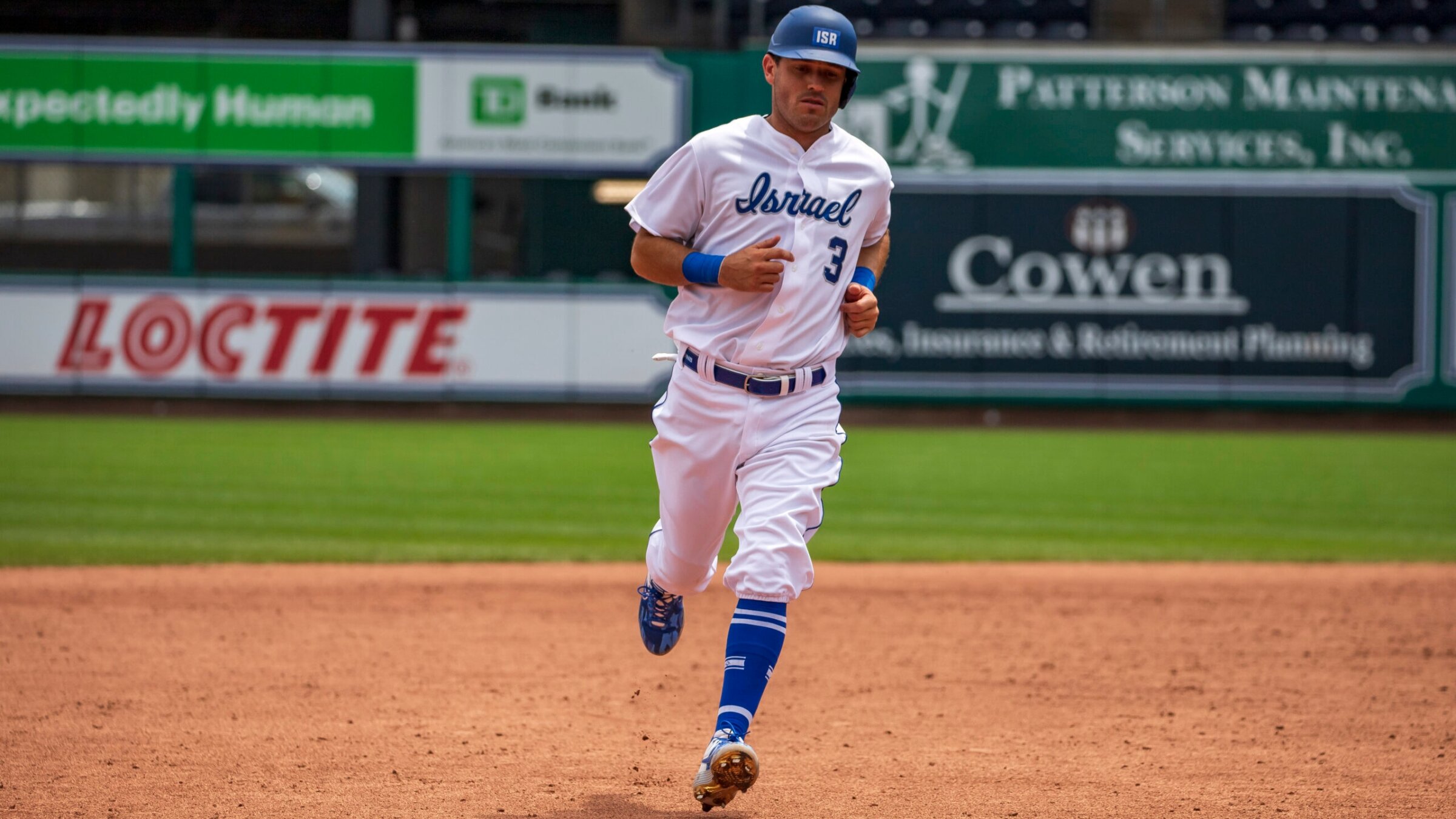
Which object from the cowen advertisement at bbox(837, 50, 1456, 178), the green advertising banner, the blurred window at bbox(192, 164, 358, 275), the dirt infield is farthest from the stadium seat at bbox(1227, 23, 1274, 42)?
the dirt infield

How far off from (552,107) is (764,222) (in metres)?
14.3

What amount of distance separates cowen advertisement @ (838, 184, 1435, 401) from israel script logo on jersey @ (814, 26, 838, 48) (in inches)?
536

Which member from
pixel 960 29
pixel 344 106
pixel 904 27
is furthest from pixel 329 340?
pixel 960 29

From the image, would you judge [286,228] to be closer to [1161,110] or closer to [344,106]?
[344,106]

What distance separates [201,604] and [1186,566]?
15.9ft

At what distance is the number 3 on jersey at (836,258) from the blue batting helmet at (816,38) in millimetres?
370

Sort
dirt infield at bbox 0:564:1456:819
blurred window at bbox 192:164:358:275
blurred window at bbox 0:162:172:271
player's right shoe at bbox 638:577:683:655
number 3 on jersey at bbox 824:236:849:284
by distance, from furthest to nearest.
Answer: blurred window at bbox 0:162:172:271, blurred window at bbox 192:164:358:275, player's right shoe at bbox 638:577:683:655, number 3 on jersey at bbox 824:236:849:284, dirt infield at bbox 0:564:1456:819

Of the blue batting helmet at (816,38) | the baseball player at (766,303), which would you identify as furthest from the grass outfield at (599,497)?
the blue batting helmet at (816,38)

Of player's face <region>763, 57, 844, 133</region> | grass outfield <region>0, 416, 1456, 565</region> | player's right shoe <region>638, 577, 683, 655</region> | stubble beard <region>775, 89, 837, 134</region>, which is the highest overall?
player's face <region>763, 57, 844, 133</region>

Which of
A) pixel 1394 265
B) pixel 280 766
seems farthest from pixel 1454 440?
pixel 280 766

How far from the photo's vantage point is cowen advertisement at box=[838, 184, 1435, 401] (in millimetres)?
16922

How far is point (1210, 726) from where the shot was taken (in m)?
4.25

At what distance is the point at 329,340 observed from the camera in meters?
16.8

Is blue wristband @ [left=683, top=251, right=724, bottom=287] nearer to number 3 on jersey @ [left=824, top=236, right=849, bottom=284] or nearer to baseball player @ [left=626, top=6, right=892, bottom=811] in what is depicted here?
baseball player @ [left=626, top=6, right=892, bottom=811]
